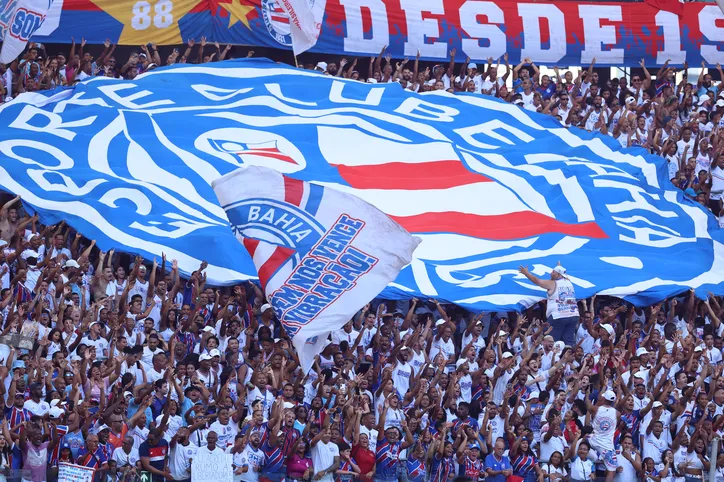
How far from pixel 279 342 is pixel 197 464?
315 centimetres

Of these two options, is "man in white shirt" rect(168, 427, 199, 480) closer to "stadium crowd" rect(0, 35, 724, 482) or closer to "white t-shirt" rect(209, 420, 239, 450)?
"stadium crowd" rect(0, 35, 724, 482)

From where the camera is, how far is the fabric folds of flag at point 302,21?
72.9 ft

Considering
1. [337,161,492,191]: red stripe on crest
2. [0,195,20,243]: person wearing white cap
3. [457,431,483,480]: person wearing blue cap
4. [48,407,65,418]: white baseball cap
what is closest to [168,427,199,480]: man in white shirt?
[48,407,65,418]: white baseball cap

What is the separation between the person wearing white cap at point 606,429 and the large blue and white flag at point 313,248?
535 centimetres

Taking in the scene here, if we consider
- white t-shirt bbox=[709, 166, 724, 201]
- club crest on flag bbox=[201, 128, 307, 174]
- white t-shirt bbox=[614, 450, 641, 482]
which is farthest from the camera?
white t-shirt bbox=[709, 166, 724, 201]

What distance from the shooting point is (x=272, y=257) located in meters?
11.9

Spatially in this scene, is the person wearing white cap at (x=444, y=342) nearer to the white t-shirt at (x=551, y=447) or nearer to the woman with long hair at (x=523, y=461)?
the white t-shirt at (x=551, y=447)

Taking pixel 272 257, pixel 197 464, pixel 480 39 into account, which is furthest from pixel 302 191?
pixel 480 39

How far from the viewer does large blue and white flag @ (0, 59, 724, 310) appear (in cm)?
1894

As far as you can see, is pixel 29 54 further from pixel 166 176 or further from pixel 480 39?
pixel 480 39

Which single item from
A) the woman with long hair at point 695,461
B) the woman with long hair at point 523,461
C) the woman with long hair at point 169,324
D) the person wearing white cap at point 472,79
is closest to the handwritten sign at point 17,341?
the woman with long hair at point 169,324

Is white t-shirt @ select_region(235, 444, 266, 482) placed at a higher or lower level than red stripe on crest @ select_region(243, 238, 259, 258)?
lower

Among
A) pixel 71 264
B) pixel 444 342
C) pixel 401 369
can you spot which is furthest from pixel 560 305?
pixel 71 264

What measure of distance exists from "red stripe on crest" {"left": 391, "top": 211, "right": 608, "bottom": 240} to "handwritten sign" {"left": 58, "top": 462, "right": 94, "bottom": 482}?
26.0 feet
